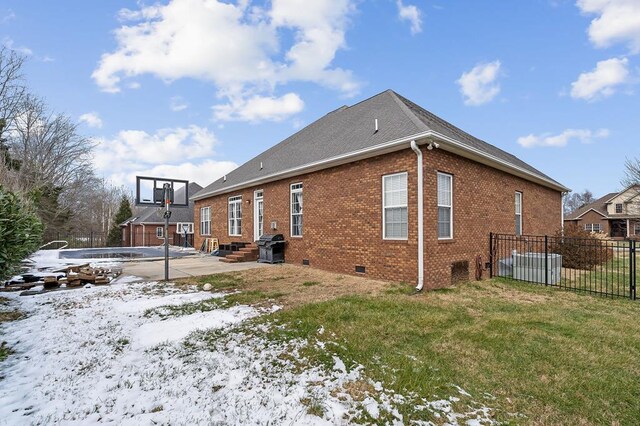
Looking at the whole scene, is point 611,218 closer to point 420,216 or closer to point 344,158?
point 420,216

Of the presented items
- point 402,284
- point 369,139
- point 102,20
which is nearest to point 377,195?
point 369,139

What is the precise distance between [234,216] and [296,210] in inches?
231

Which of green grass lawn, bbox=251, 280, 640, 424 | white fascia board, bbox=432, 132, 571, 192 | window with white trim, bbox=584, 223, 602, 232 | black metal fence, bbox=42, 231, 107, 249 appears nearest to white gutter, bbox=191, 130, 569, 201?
white fascia board, bbox=432, 132, 571, 192

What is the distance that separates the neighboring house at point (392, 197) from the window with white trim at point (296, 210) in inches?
1.5

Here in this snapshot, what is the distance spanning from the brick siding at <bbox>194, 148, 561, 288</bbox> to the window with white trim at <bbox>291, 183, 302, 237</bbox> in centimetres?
24

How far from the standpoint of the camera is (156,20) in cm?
912

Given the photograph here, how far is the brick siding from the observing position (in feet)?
25.2

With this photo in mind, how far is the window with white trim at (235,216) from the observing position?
15.8 m

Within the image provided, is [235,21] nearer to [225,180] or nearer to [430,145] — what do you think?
[430,145]

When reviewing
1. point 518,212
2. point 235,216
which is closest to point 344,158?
point 518,212

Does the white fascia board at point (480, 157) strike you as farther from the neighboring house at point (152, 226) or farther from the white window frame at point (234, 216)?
the neighboring house at point (152, 226)

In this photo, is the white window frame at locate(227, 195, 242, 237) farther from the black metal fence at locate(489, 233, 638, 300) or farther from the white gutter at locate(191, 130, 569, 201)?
the black metal fence at locate(489, 233, 638, 300)

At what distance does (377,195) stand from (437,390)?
5956mm

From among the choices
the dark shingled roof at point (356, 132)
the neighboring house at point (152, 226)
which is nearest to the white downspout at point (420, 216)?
the dark shingled roof at point (356, 132)
